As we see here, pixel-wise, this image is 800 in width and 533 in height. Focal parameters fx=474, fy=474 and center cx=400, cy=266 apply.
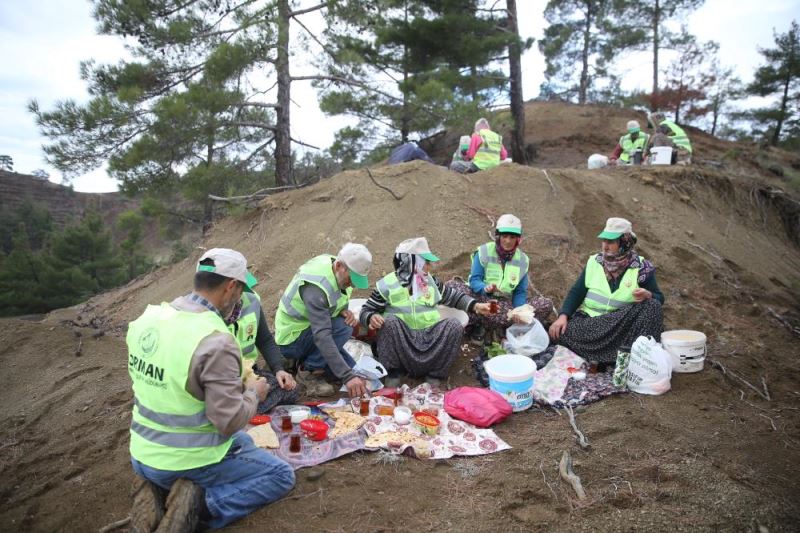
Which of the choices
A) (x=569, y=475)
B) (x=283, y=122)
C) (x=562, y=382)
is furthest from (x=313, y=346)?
(x=283, y=122)

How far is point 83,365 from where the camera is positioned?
15.4 ft

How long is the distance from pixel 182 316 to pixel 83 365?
354 centimetres

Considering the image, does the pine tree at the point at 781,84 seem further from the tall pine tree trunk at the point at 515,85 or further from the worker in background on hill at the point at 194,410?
the worker in background on hill at the point at 194,410

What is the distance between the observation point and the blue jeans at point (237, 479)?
2.20 m

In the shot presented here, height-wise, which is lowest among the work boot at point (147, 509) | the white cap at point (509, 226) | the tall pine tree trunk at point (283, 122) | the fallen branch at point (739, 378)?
the fallen branch at point (739, 378)

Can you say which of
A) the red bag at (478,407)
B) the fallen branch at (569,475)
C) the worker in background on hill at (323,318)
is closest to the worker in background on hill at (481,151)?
the worker in background on hill at (323,318)

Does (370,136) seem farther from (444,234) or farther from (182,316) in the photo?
(182,316)

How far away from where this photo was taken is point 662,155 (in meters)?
8.27

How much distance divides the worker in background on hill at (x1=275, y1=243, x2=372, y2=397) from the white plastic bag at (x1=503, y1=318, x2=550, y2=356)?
4.59ft

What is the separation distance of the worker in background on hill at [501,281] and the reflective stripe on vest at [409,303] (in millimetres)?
458

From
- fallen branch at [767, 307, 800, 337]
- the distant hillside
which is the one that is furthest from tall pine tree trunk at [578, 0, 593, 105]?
the distant hillside

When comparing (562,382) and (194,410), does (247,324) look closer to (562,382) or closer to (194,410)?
(194,410)

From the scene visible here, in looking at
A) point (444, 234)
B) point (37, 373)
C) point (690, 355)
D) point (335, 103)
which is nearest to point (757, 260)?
point (690, 355)

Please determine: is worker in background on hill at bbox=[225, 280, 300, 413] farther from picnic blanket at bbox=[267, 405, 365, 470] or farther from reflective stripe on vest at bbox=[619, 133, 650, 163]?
reflective stripe on vest at bbox=[619, 133, 650, 163]
